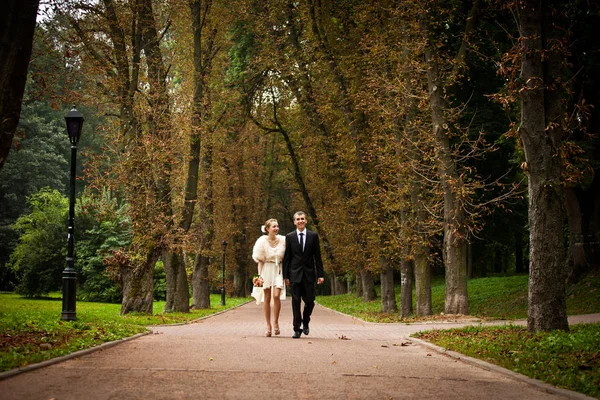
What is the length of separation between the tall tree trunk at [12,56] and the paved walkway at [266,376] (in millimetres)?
3450

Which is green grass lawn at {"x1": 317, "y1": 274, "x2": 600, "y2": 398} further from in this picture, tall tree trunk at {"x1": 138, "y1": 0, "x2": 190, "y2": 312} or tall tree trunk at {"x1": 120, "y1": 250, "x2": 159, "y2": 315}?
tall tree trunk at {"x1": 138, "y1": 0, "x2": 190, "y2": 312}

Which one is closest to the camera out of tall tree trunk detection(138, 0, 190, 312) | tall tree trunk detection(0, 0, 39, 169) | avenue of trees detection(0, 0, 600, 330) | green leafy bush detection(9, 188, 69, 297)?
tall tree trunk detection(0, 0, 39, 169)

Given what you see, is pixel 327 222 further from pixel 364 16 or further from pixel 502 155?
pixel 364 16

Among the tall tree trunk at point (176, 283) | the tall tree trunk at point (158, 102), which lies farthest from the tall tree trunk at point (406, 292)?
the tall tree trunk at point (176, 283)

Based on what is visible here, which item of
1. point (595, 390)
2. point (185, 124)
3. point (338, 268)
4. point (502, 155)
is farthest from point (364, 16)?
point (338, 268)

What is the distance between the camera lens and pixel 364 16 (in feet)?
74.1

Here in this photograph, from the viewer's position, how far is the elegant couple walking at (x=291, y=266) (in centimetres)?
1309

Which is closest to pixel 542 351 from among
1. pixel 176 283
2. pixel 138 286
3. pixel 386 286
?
pixel 138 286

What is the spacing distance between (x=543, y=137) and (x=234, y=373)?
6.82 metres

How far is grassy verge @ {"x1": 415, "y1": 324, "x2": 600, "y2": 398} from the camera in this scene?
7759 mm

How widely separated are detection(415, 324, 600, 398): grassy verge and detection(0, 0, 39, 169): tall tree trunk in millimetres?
7391

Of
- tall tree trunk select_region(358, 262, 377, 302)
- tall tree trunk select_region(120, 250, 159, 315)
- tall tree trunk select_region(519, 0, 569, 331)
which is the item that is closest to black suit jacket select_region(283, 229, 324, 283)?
tall tree trunk select_region(519, 0, 569, 331)

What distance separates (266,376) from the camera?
25.7 feet

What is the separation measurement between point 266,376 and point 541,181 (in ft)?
20.6
